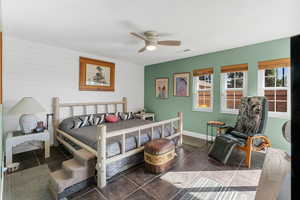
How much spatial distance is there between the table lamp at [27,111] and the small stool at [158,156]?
2216 mm

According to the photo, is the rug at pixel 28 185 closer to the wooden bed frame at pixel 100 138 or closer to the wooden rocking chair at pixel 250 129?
the wooden bed frame at pixel 100 138

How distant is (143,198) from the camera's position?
178 cm

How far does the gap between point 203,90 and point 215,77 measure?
50 cm

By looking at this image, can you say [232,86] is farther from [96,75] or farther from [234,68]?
[96,75]

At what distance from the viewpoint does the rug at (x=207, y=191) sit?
70.7 inches

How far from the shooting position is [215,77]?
3.82 meters

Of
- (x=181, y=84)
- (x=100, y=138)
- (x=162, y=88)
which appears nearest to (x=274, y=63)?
(x=181, y=84)

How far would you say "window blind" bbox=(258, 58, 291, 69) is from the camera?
2816mm

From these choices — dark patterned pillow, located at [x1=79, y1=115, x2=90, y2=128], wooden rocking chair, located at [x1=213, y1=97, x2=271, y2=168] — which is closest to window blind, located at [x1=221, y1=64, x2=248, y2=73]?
wooden rocking chair, located at [x1=213, y1=97, x2=271, y2=168]

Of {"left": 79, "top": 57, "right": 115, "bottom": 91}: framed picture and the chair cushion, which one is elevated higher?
{"left": 79, "top": 57, "right": 115, "bottom": 91}: framed picture

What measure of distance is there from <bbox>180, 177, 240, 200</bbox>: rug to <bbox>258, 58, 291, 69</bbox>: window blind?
2.70m

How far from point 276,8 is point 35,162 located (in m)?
4.75

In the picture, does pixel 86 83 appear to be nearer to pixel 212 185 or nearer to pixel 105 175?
pixel 105 175

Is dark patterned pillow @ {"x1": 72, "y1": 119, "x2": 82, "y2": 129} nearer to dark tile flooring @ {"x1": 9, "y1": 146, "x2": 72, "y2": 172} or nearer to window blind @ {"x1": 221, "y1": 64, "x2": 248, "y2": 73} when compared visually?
dark tile flooring @ {"x1": 9, "y1": 146, "x2": 72, "y2": 172}
